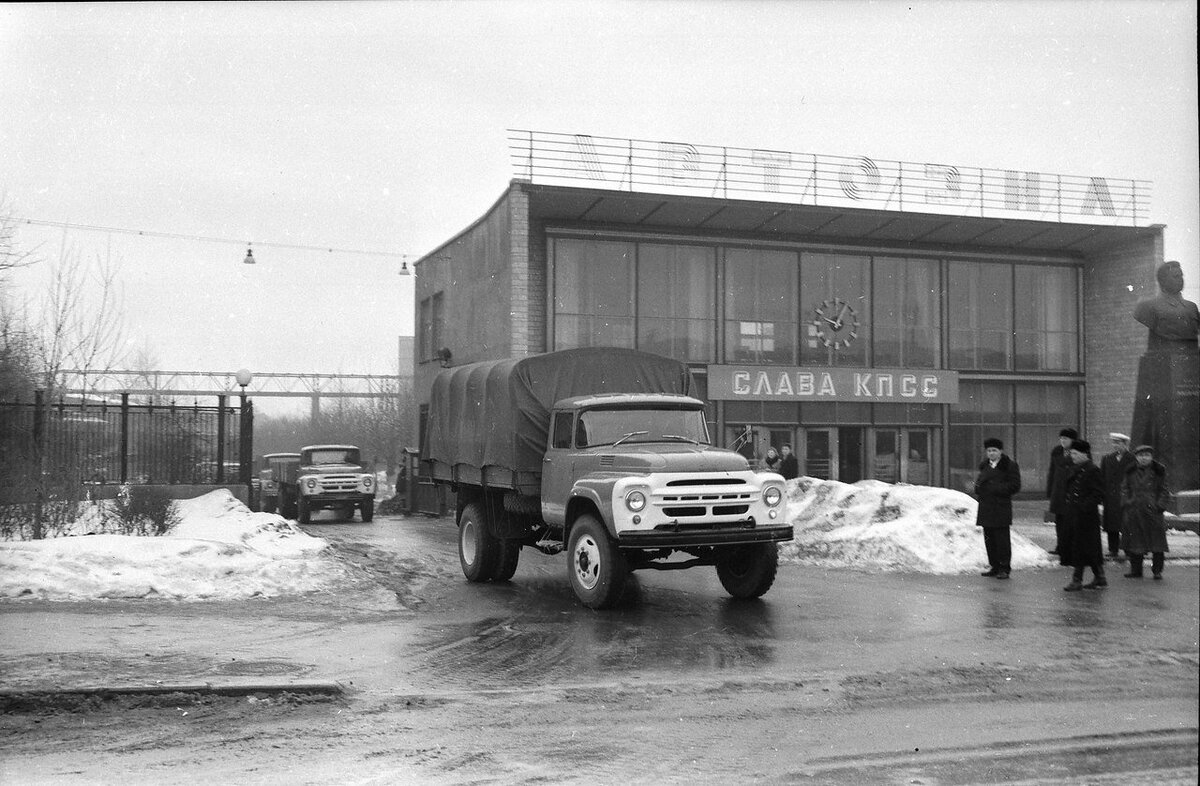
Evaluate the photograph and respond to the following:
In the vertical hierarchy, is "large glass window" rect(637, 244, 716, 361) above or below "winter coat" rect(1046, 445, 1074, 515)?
above

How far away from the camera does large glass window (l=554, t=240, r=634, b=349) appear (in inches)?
1228

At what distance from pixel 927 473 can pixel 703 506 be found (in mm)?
25160

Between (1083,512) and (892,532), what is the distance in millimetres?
4344

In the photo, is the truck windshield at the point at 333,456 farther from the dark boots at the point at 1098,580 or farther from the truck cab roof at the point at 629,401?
the dark boots at the point at 1098,580

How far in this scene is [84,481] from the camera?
19906 mm

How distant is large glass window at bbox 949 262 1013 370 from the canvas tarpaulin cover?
23024mm

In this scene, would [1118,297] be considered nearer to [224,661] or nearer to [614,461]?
[614,461]

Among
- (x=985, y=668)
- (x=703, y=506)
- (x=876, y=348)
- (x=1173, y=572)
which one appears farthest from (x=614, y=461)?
(x=876, y=348)

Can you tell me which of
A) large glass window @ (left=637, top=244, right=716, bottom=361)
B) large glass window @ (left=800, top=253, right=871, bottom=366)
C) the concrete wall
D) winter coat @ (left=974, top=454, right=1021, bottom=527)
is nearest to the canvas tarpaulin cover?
winter coat @ (left=974, top=454, right=1021, bottom=527)

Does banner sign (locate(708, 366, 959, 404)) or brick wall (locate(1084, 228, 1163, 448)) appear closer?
banner sign (locate(708, 366, 959, 404))

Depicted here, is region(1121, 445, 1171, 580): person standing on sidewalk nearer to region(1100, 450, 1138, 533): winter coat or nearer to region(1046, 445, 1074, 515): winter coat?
region(1100, 450, 1138, 533): winter coat

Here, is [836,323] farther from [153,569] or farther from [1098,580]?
[153,569]

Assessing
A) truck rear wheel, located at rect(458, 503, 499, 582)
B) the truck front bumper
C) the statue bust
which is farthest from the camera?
the statue bust

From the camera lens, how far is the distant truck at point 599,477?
11.6 metres
